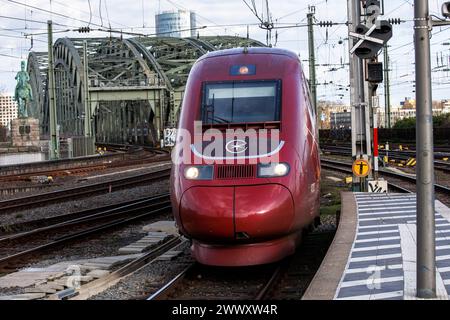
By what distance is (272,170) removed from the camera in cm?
852

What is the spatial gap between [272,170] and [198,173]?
0.94m

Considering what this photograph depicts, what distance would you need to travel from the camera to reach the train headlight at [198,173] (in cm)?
856

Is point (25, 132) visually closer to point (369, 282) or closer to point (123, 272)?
point (123, 272)

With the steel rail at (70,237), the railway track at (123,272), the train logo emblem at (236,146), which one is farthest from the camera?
the steel rail at (70,237)

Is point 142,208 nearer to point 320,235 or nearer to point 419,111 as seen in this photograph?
point 320,235

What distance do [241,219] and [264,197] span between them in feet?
1.32

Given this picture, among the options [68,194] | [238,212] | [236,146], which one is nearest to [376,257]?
[238,212]

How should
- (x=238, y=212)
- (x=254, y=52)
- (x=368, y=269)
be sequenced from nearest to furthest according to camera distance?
(x=368, y=269) < (x=238, y=212) < (x=254, y=52)

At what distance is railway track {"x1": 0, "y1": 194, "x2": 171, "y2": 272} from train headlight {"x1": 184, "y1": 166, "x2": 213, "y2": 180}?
135 inches

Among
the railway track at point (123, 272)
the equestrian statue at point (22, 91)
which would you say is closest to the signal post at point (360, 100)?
the railway track at point (123, 272)

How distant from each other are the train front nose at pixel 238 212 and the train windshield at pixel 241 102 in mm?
1315

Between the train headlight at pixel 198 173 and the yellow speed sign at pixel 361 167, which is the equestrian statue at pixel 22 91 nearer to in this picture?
the yellow speed sign at pixel 361 167

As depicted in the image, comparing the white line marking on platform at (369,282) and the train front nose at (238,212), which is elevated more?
the train front nose at (238,212)

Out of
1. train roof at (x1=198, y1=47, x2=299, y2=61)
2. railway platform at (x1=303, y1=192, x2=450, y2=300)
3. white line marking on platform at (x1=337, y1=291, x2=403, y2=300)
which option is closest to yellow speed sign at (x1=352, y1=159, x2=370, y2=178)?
railway platform at (x1=303, y1=192, x2=450, y2=300)
